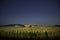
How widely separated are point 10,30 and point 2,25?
0.50 metres

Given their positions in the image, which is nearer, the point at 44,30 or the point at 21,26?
the point at 44,30

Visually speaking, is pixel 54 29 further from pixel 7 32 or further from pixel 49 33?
pixel 7 32

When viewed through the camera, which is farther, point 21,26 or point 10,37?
point 21,26

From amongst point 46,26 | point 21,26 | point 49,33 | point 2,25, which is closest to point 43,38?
point 49,33

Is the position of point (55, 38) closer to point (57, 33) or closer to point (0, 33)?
point (57, 33)

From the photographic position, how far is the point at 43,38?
3410mm

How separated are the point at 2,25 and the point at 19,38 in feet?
2.51

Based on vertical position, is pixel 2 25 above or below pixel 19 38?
above

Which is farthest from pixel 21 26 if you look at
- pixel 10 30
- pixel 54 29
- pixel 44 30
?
pixel 54 29

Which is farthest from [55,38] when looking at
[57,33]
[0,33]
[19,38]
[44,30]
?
[0,33]

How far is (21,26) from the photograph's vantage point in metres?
3.78

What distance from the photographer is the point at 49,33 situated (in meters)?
3.38

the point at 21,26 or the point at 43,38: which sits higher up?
the point at 21,26

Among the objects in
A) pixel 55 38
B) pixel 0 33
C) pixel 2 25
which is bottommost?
pixel 55 38
